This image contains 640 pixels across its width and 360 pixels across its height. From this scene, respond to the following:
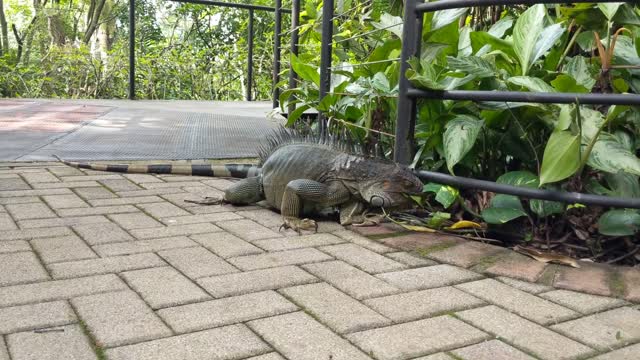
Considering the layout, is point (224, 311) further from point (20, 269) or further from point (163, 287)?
point (20, 269)

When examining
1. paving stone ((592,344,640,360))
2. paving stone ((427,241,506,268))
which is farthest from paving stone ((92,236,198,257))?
paving stone ((592,344,640,360))

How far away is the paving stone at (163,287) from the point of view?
75.5 inches

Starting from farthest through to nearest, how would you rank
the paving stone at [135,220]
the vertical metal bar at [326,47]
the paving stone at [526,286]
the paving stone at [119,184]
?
1. the vertical metal bar at [326,47]
2. the paving stone at [119,184]
3. the paving stone at [135,220]
4. the paving stone at [526,286]

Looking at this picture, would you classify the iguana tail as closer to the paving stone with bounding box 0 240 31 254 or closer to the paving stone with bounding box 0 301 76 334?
the paving stone with bounding box 0 240 31 254

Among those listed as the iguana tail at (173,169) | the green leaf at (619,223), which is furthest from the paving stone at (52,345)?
the iguana tail at (173,169)

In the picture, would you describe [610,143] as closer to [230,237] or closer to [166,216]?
[230,237]

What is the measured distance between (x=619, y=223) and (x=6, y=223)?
247cm

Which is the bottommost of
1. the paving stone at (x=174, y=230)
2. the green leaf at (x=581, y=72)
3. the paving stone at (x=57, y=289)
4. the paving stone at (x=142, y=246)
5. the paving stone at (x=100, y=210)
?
the paving stone at (x=57, y=289)

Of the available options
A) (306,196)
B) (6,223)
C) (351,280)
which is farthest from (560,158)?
(6,223)

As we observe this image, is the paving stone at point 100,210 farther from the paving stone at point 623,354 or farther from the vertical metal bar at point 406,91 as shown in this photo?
the paving stone at point 623,354

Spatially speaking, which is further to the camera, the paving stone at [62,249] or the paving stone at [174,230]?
the paving stone at [174,230]

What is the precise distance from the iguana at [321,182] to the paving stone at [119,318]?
3.55 ft

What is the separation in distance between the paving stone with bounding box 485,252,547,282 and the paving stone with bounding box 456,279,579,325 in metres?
0.09

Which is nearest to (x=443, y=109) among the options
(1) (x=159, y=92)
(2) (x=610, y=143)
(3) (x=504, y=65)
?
(3) (x=504, y=65)
